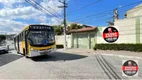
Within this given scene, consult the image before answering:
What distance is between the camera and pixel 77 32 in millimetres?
25734

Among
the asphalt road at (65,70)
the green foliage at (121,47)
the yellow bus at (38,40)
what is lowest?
the asphalt road at (65,70)

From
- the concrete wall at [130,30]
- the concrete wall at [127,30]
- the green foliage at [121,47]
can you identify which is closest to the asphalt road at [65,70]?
the green foliage at [121,47]

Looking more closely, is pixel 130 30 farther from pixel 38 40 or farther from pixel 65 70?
pixel 65 70

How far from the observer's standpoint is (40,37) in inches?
523

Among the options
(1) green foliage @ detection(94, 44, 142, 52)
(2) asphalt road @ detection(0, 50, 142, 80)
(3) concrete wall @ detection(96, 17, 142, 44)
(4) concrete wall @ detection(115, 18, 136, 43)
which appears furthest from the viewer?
(4) concrete wall @ detection(115, 18, 136, 43)

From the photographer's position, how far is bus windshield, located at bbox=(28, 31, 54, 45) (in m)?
12.9

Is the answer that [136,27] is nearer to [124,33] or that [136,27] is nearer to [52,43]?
[124,33]

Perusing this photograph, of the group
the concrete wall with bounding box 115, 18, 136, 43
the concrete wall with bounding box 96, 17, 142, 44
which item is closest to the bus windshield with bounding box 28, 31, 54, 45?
the concrete wall with bounding box 96, 17, 142, 44

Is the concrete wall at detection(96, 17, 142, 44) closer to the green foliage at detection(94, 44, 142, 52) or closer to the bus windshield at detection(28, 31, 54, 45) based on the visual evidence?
the green foliage at detection(94, 44, 142, 52)

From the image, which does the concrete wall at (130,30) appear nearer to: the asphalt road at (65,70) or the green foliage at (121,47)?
the green foliage at (121,47)

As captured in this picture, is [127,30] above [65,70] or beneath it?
above

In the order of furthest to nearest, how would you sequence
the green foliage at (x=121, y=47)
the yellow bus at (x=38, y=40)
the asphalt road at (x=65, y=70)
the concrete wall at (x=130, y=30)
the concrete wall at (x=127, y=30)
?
the concrete wall at (x=127, y=30)
the concrete wall at (x=130, y=30)
the green foliage at (x=121, y=47)
the yellow bus at (x=38, y=40)
the asphalt road at (x=65, y=70)

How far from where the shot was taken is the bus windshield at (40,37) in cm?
1291

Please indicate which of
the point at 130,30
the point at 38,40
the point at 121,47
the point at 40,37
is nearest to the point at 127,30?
the point at 130,30
